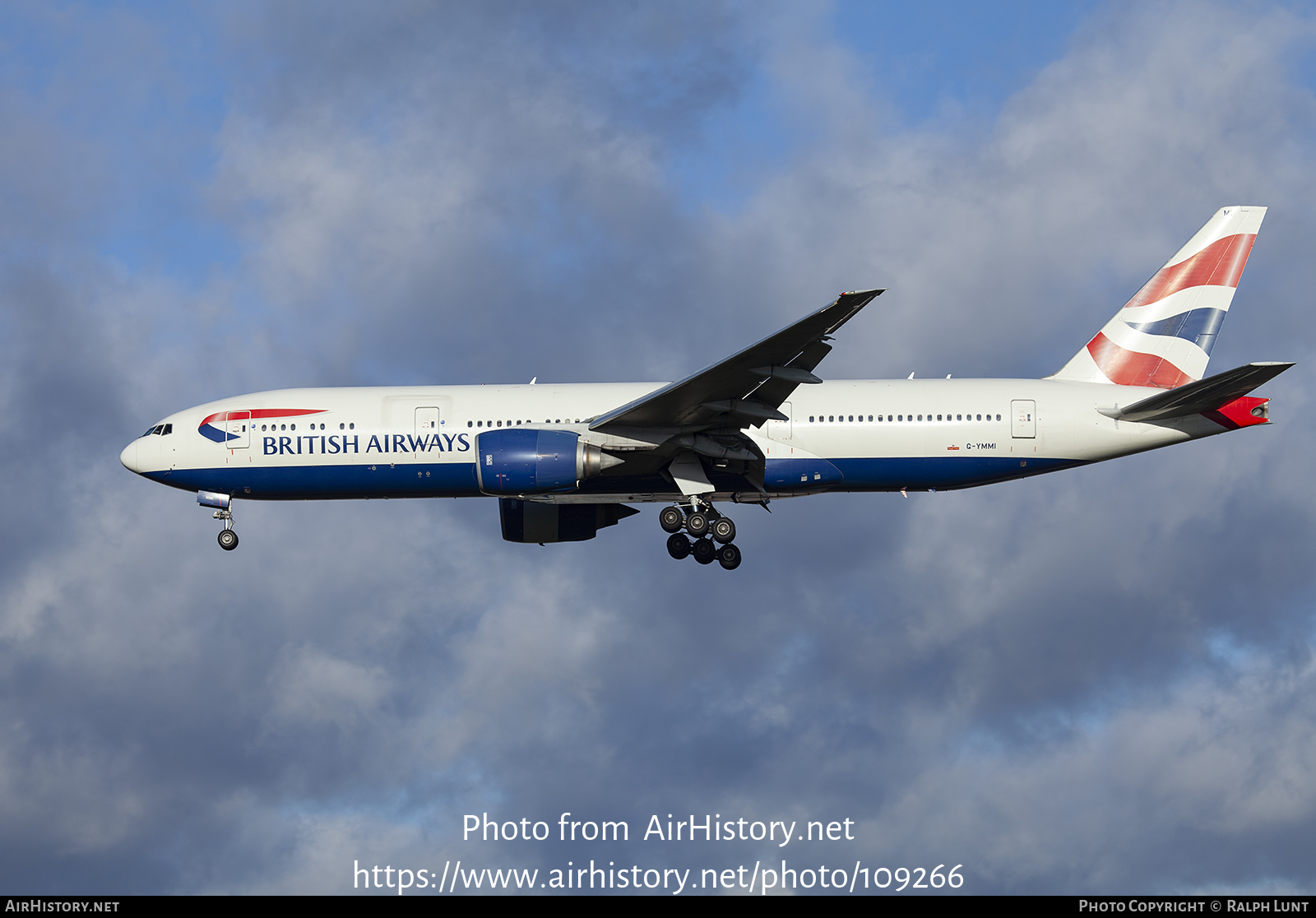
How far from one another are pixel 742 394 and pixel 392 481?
8.18 m

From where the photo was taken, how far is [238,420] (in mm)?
29031

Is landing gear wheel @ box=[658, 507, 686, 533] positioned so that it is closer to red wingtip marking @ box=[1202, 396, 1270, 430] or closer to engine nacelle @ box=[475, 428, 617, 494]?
engine nacelle @ box=[475, 428, 617, 494]

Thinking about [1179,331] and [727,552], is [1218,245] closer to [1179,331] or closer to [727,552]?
[1179,331]

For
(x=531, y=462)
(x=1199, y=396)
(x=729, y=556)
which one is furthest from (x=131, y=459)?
(x=1199, y=396)

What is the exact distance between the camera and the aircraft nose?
2964 centimetres

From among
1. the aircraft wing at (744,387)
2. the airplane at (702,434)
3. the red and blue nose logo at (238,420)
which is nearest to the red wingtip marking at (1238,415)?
the airplane at (702,434)

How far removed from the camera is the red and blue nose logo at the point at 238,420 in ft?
94.7

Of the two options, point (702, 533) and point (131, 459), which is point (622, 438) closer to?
point (702, 533)

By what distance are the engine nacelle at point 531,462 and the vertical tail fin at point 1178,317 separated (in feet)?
39.3

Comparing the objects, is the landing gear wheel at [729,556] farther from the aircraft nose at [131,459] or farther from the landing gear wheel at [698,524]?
the aircraft nose at [131,459]

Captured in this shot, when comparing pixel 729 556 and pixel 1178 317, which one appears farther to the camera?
pixel 1178 317

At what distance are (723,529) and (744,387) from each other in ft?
13.1

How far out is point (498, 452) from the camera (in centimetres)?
2594
